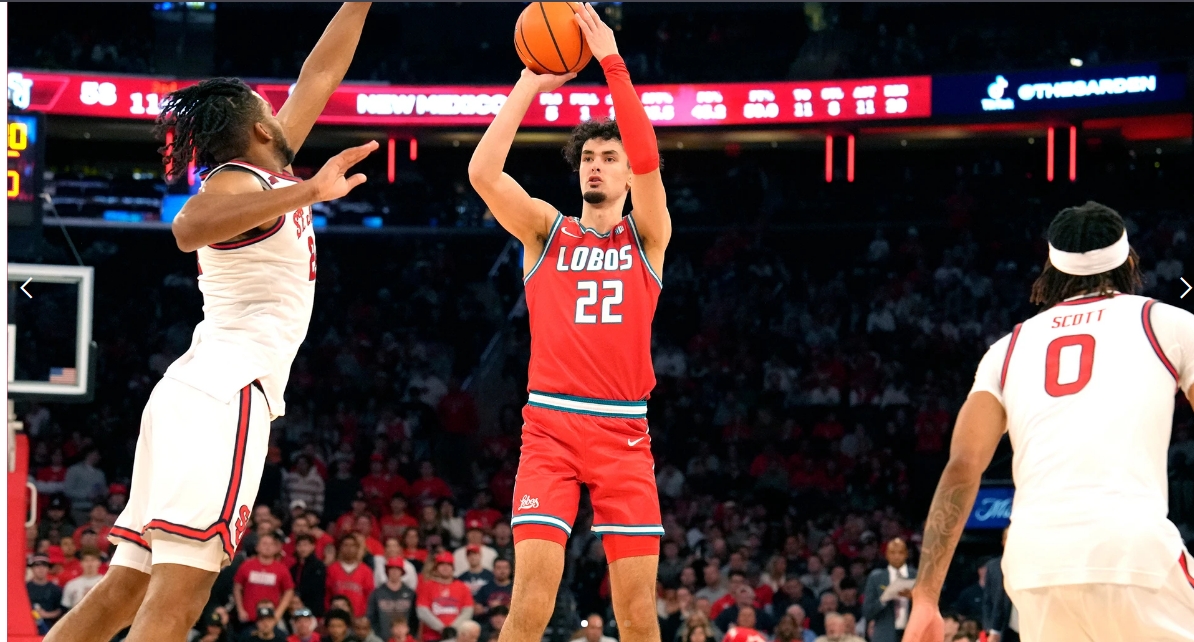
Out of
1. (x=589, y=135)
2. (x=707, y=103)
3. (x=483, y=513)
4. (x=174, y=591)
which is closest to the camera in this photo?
(x=174, y=591)

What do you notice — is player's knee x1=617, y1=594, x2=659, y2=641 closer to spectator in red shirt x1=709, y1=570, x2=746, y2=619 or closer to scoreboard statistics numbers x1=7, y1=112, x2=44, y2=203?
scoreboard statistics numbers x1=7, y1=112, x2=44, y2=203

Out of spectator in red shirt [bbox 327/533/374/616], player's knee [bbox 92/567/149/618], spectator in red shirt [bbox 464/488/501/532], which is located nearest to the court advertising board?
spectator in red shirt [bbox 464/488/501/532]

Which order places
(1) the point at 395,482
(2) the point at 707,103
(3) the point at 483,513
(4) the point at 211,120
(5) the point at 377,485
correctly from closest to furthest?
(4) the point at 211,120 → (3) the point at 483,513 → (5) the point at 377,485 → (1) the point at 395,482 → (2) the point at 707,103

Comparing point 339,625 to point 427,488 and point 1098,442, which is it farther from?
point 1098,442

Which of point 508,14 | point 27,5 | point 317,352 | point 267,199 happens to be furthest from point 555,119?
point 267,199

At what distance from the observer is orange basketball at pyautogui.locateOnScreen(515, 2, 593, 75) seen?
5.64 metres

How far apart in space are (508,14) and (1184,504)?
13.5 m

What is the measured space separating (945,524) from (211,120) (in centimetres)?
273

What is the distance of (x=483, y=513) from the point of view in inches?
585

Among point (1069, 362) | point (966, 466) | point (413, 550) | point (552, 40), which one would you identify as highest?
point (552, 40)

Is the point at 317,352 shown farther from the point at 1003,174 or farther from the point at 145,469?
the point at 145,469

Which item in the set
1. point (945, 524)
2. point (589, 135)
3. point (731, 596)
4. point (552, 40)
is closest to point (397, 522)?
point (731, 596)

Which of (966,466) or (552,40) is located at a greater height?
(552,40)

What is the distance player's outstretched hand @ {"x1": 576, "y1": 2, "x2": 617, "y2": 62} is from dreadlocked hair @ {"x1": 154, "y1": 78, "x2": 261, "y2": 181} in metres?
1.49
